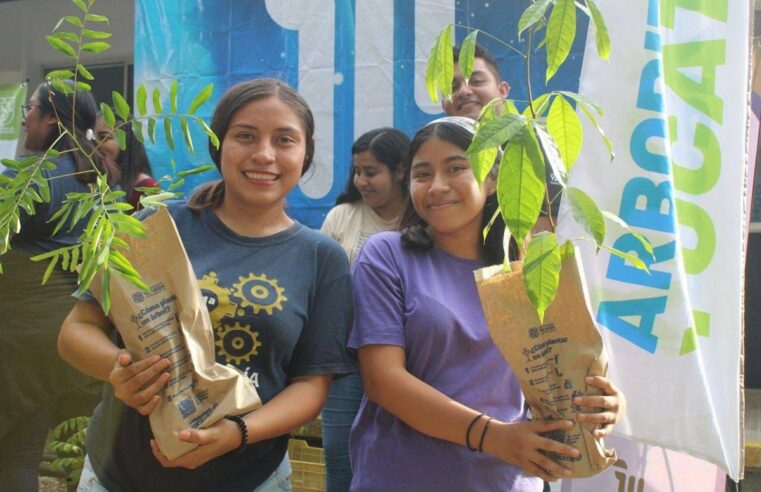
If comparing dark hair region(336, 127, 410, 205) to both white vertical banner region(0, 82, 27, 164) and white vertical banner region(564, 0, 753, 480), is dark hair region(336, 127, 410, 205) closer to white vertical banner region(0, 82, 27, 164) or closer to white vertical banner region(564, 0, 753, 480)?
white vertical banner region(564, 0, 753, 480)

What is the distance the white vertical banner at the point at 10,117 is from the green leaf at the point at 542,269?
548 centimetres

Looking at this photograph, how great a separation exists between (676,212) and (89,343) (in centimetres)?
173

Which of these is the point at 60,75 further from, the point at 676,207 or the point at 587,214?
the point at 676,207

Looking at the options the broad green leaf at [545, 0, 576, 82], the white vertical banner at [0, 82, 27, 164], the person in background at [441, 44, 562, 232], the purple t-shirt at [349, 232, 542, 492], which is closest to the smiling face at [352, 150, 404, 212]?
the person in background at [441, 44, 562, 232]

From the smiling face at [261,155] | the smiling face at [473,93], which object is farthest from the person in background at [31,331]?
the smiling face at [261,155]

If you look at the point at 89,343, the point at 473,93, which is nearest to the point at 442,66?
the point at 89,343

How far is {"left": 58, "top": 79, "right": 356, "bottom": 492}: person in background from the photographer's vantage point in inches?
67.5

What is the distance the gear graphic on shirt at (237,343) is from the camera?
5.63 ft

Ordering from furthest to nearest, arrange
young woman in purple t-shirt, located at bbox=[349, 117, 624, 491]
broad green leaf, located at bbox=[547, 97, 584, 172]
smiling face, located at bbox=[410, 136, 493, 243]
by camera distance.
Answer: smiling face, located at bbox=[410, 136, 493, 243] → young woman in purple t-shirt, located at bbox=[349, 117, 624, 491] → broad green leaf, located at bbox=[547, 97, 584, 172]

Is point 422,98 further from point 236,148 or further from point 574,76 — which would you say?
point 236,148

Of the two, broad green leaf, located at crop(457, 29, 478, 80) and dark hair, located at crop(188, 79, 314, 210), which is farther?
dark hair, located at crop(188, 79, 314, 210)

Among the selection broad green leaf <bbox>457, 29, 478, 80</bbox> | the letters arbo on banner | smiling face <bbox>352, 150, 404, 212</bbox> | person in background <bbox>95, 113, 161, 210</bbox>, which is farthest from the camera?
smiling face <bbox>352, 150, 404, 212</bbox>

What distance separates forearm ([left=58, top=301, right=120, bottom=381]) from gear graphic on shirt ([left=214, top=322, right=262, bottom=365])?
200 millimetres

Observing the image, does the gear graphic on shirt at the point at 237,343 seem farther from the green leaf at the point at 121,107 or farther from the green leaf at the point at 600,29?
the green leaf at the point at 600,29
